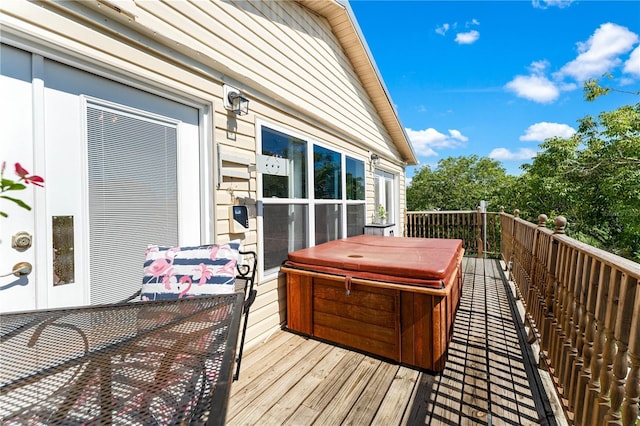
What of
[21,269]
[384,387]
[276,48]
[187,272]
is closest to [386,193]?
[276,48]

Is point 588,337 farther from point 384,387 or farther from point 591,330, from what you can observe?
point 384,387

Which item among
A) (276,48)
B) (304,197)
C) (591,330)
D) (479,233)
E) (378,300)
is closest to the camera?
(591,330)

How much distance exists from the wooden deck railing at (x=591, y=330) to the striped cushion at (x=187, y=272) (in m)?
1.99

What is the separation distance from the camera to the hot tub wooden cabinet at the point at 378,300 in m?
2.35

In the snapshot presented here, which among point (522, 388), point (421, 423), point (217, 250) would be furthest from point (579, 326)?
point (217, 250)

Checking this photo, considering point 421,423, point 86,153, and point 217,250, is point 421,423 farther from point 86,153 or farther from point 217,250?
point 86,153

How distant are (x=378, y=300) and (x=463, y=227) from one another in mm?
6567

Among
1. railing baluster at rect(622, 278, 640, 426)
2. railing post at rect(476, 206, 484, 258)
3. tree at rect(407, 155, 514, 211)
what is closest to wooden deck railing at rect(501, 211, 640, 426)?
railing baluster at rect(622, 278, 640, 426)

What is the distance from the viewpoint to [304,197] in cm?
374

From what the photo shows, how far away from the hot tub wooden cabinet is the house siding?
0.45 meters

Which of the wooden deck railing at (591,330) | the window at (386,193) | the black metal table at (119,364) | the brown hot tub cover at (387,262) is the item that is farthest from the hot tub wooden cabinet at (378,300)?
the window at (386,193)

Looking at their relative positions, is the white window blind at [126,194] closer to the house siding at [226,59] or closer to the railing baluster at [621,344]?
the house siding at [226,59]

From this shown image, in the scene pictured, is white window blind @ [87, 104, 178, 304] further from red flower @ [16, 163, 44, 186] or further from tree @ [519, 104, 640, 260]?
tree @ [519, 104, 640, 260]

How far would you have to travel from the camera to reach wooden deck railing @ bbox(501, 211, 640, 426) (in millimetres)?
1165
